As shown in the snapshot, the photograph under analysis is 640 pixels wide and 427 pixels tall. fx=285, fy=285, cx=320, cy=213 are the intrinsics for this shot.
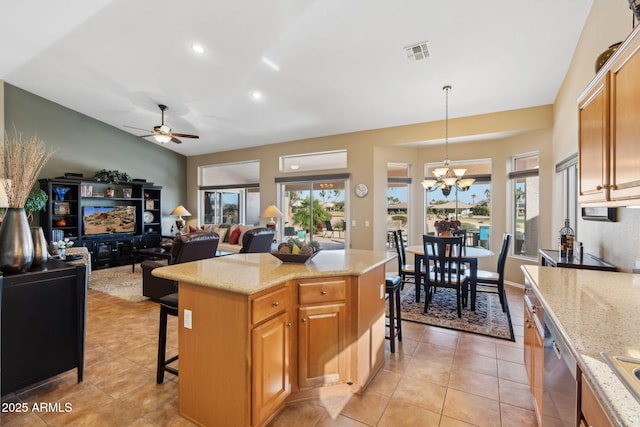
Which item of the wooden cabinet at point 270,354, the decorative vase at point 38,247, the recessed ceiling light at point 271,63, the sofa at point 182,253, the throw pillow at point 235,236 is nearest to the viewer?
the wooden cabinet at point 270,354

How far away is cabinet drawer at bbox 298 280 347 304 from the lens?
1.98 m

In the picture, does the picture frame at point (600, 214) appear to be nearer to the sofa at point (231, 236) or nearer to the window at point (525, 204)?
the window at point (525, 204)

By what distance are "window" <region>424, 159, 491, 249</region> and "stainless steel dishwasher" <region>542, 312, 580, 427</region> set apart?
4.55 m

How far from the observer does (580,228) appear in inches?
132

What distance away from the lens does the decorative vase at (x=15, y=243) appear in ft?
6.45

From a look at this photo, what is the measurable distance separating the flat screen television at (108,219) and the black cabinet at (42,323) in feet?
17.4

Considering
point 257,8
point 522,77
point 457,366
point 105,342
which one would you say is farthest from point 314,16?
point 105,342

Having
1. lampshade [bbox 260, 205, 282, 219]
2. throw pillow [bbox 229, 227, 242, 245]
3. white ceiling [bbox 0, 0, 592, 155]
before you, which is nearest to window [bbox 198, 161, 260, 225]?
throw pillow [bbox 229, 227, 242, 245]

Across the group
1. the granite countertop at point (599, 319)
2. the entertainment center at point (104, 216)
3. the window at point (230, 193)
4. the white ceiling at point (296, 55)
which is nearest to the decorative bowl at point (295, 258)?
the granite countertop at point (599, 319)

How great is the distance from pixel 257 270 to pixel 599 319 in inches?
71.2

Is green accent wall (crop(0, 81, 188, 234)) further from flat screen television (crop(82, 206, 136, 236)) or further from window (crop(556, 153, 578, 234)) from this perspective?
window (crop(556, 153, 578, 234))

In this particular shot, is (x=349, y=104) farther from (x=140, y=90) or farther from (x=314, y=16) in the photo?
(x=140, y=90)

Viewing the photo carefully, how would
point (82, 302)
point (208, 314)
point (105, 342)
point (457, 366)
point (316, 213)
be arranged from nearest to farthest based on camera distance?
point (208, 314) → point (82, 302) → point (457, 366) → point (105, 342) → point (316, 213)

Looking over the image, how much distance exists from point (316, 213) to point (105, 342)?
4.66m
